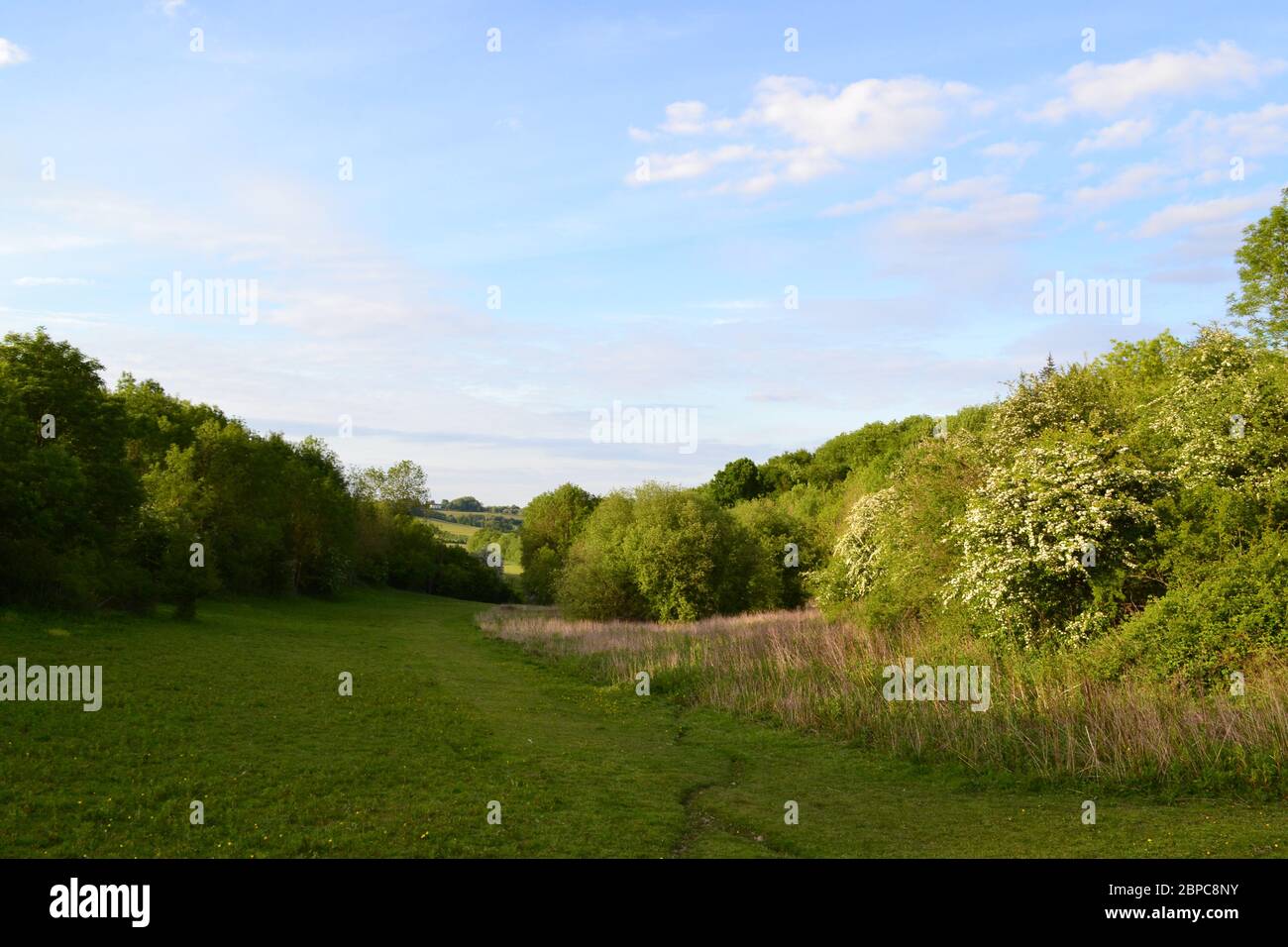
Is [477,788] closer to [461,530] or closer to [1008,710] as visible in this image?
[1008,710]

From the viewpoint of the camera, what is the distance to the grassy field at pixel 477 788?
9.14 m

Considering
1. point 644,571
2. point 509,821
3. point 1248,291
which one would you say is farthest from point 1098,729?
point 1248,291

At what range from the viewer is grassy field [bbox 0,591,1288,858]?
9141mm

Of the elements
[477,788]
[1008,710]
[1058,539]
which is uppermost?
[1058,539]

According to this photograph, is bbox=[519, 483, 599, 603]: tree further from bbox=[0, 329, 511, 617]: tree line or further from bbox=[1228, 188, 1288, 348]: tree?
bbox=[1228, 188, 1288, 348]: tree

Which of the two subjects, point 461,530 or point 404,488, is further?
point 461,530

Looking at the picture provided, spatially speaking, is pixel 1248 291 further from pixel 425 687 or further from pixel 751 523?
pixel 425 687

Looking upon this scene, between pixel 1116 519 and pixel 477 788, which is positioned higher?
pixel 1116 519

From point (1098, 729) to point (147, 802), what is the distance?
45.7 ft

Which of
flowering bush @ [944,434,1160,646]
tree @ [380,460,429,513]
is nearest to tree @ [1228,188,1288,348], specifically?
flowering bush @ [944,434,1160,646]

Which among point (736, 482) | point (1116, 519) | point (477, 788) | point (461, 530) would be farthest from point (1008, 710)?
point (461, 530)

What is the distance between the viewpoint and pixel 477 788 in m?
11.6

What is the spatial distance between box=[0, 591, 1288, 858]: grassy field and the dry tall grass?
680 mm

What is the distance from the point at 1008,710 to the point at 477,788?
943cm
